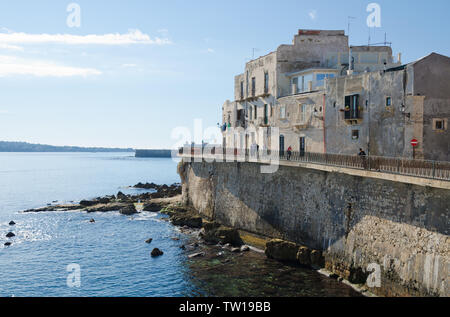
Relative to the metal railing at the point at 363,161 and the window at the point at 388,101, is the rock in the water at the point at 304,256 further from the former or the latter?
the window at the point at 388,101

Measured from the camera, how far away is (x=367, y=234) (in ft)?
71.9

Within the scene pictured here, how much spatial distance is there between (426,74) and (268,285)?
47.9 feet

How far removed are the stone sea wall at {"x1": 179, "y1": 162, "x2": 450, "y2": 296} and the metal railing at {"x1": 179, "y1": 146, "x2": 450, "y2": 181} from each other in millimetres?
741

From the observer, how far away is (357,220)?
74.9ft

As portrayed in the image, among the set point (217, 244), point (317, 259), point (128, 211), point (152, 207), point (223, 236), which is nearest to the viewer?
point (317, 259)

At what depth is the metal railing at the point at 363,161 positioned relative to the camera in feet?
59.6

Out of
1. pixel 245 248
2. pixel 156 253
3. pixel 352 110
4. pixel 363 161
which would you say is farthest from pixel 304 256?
pixel 156 253

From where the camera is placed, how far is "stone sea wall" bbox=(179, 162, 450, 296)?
18.0 meters

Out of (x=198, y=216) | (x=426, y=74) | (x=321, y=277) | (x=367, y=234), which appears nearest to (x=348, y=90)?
(x=426, y=74)

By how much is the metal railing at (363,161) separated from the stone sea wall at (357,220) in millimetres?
741

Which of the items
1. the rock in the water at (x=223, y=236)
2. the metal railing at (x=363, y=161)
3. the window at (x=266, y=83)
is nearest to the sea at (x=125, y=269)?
the rock in the water at (x=223, y=236)

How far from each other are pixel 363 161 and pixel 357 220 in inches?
128

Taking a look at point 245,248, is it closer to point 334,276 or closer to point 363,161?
point 334,276

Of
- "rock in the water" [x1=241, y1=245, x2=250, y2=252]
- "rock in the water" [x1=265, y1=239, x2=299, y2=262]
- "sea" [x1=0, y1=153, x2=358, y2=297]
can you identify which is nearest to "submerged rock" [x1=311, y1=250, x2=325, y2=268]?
"sea" [x1=0, y1=153, x2=358, y2=297]
